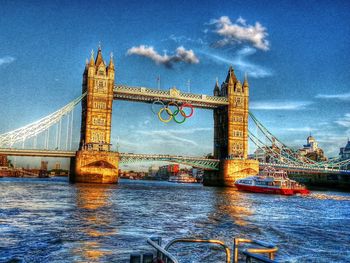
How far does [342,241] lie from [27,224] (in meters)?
15.6

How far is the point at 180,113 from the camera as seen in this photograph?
291 ft

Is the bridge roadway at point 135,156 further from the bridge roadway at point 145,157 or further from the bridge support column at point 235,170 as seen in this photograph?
the bridge support column at point 235,170

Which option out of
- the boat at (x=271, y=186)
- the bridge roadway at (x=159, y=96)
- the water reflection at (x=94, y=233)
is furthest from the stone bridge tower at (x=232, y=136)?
the water reflection at (x=94, y=233)

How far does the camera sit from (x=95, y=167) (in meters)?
75.2

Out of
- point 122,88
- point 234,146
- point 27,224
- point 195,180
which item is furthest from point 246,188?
point 195,180

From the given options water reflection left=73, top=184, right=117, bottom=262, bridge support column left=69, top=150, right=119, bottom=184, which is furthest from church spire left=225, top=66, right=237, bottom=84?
water reflection left=73, top=184, right=117, bottom=262

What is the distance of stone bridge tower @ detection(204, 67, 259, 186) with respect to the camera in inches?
3519

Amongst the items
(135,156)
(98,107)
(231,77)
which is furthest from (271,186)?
(231,77)

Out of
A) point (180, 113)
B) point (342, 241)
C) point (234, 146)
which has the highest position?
point (180, 113)

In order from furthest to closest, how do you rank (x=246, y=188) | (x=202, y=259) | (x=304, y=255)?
1. (x=246, y=188)
2. (x=304, y=255)
3. (x=202, y=259)

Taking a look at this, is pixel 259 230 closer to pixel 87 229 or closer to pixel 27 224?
Answer: pixel 87 229

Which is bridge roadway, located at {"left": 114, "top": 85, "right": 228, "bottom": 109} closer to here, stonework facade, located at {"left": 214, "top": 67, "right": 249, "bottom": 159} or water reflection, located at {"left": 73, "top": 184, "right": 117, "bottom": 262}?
stonework facade, located at {"left": 214, "top": 67, "right": 249, "bottom": 159}

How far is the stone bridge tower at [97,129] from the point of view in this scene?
7525 centimetres

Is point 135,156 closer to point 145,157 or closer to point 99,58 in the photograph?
point 145,157
